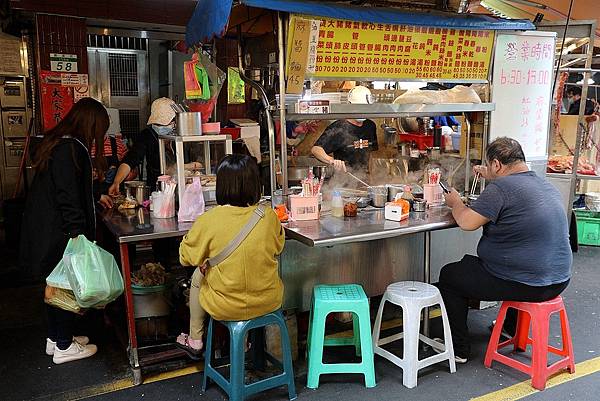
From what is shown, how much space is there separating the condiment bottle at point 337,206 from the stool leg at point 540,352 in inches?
51.5

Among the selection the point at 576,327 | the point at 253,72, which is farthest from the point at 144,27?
the point at 576,327

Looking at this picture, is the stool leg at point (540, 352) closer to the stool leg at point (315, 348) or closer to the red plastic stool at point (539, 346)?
the red plastic stool at point (539, 346)

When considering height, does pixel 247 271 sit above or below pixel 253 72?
below

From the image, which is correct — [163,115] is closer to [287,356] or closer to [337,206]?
[337,206]

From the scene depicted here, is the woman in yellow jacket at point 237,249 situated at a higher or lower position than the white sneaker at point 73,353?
higher

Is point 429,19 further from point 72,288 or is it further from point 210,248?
point 72,288

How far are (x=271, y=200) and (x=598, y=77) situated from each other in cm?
723

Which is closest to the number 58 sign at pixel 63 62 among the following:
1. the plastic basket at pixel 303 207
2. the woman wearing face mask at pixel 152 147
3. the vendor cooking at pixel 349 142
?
the woman wearing face mask at pixel 152 147

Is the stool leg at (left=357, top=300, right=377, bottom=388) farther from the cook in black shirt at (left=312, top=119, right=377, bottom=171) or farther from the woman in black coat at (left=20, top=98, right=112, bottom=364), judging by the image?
the woman in black coat at (left=20, top=98, right=112, bottom=364)

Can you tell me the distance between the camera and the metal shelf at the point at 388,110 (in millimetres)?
3458

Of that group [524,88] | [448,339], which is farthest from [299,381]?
[524,88]

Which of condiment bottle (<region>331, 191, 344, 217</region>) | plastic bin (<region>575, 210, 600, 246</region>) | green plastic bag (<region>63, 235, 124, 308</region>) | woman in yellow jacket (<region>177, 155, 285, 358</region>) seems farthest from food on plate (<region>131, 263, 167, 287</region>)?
plastic bin (<region>575, 210, 600, 246</region>)

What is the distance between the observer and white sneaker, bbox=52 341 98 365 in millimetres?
3385

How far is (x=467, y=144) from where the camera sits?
4.33 m
